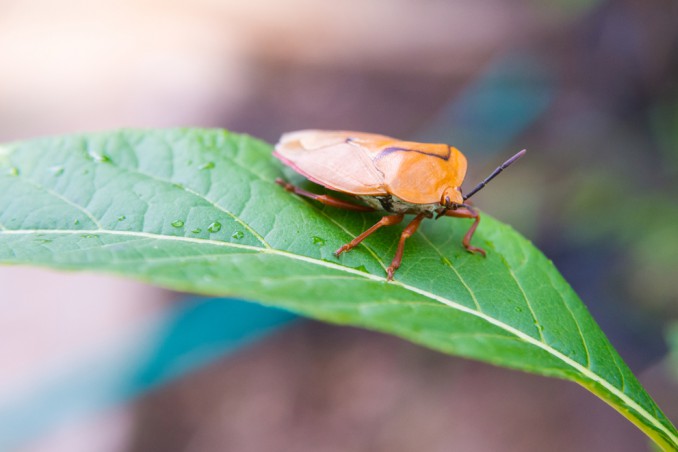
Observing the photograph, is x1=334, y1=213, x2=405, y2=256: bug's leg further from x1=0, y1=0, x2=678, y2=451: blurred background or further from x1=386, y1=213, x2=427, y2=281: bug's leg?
x1=0, y1=0, x2=678, y2=451: blurred background

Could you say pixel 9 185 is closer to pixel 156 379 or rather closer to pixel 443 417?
pixel 156 379

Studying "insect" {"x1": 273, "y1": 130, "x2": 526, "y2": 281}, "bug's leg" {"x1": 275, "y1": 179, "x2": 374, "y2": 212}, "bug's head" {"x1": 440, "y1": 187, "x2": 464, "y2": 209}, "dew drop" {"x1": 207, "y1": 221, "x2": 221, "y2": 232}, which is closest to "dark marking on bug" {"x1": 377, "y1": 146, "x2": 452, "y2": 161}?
"insect" {"x1": 273, "y1": 130, "x2": 526, "y2": 281}

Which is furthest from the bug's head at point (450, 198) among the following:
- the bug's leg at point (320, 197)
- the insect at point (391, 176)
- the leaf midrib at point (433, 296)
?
the leaf midrib at point (433, 296)

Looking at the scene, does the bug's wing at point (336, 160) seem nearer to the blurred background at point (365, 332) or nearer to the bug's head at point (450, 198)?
the bug's head at point (450, 198)

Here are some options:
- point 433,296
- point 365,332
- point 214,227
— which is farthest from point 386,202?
point 365,332

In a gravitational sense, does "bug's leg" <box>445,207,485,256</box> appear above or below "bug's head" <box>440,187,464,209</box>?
below

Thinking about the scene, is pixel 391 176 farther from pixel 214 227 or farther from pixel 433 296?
pixel 214 227
